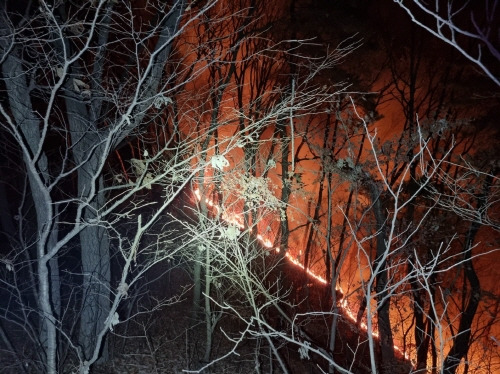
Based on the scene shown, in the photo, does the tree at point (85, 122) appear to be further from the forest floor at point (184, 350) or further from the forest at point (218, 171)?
the forest floor at point (184, 350)

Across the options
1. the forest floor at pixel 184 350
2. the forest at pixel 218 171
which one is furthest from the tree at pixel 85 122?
the forest floor at pixel 184 350

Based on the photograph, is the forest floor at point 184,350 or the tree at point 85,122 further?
the forest floor at point 184,350

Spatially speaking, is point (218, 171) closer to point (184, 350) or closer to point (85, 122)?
point (85, 122)

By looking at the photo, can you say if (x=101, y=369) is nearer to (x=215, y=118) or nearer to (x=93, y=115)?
(x=93, y=115)

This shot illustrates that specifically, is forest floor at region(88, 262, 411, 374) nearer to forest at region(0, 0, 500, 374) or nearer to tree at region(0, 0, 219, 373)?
forest at region(0, 0, 500, 374)

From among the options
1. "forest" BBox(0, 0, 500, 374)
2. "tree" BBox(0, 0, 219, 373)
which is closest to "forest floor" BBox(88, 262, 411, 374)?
"forest" BBox(0, 0, 500, 374)

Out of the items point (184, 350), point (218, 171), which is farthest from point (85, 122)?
point (184, 350)

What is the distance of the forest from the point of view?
17.1ft

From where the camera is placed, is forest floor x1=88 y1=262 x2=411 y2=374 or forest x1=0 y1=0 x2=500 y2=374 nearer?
forest x1=0 y1=0 x2=500 y2=374

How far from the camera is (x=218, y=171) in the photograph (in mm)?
6555

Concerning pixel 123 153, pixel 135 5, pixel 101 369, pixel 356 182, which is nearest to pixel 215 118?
pixel 135 5

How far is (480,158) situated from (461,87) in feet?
9.59

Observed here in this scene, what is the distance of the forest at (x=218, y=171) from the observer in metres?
5.21

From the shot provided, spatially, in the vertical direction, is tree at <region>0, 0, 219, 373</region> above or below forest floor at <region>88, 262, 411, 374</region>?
above
